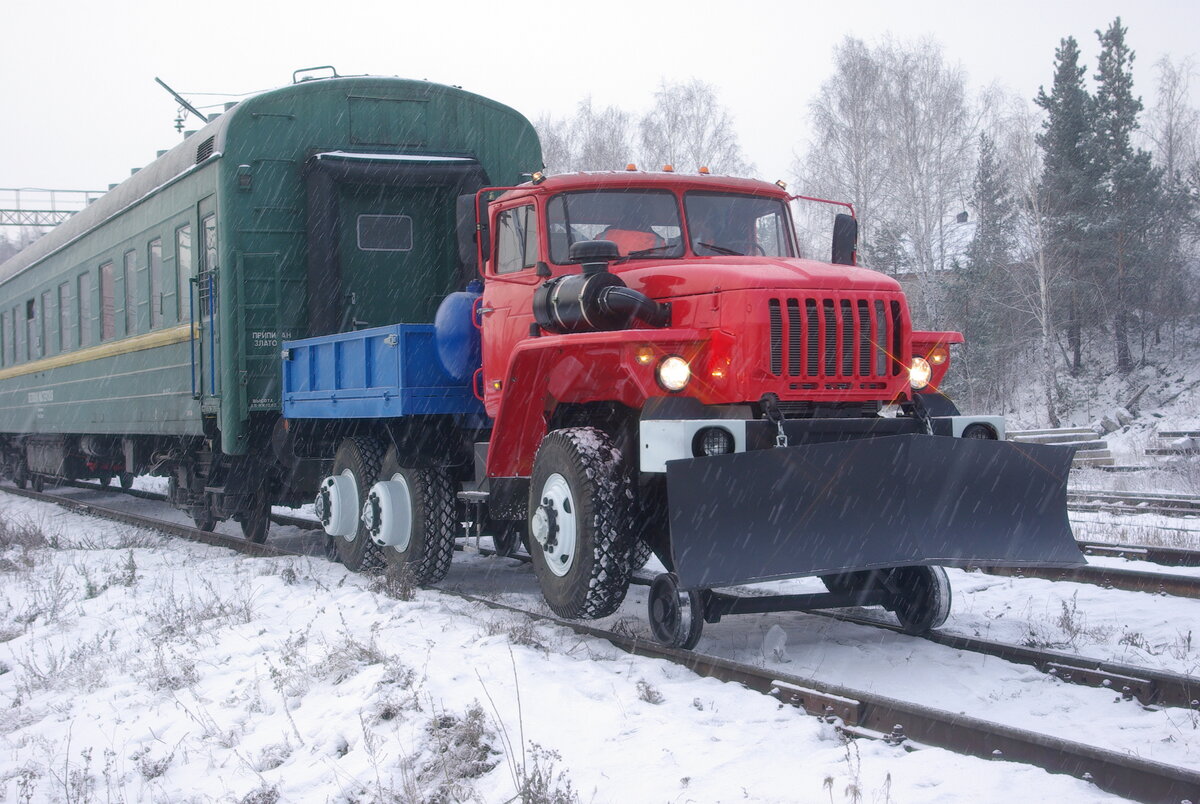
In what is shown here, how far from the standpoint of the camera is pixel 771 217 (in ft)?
25.8

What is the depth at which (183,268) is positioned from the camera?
1168cm

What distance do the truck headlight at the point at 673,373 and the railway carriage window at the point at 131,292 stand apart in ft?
30.4

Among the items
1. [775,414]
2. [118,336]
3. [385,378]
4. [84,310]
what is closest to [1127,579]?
[775,414]

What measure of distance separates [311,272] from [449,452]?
8.70 feet

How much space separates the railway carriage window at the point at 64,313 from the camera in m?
16.1

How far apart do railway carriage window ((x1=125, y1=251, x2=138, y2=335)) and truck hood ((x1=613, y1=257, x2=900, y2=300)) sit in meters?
8.40

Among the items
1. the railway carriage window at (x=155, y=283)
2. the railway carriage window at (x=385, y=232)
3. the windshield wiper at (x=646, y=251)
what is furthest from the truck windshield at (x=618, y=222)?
the railway carriage window at (x=155, y=283)

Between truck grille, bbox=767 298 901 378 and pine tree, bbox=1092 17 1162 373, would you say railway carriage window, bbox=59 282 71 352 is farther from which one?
pine tree, bbox=1092 17 1162 373

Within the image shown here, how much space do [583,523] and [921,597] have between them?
6.72ft

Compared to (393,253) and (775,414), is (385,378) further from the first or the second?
(775,414)

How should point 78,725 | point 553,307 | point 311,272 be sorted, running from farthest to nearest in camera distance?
point 311,272 → point 553,307 → point 78,725

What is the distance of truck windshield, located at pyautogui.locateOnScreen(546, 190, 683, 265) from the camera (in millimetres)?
7301

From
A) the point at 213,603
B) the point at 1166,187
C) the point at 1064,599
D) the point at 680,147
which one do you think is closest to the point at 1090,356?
the point at 1166,187

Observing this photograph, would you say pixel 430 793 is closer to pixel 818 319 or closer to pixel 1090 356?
pixel 818 319
